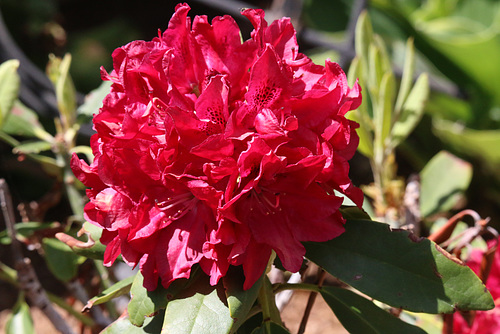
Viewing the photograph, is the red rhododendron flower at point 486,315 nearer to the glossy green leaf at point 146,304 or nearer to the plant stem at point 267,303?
the plant stem at point 267,303

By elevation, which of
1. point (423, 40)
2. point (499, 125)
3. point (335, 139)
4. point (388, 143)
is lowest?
point (499, 125)

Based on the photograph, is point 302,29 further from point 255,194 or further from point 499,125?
point 255,194

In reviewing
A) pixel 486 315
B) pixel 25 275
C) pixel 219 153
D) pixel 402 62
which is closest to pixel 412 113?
pixel 486 315

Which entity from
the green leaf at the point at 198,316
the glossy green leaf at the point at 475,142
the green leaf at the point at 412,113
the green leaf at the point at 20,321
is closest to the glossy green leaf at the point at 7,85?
the green leaf at the point at 20,321

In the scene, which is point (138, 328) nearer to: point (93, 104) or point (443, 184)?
point (93, 104)

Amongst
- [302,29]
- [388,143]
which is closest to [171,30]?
[388,143]

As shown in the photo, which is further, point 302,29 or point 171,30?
point 302,29

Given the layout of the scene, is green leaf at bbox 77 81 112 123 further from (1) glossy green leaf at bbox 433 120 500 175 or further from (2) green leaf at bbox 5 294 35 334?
(1) glossy green leaf at bbox 433 120 500 175
